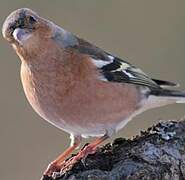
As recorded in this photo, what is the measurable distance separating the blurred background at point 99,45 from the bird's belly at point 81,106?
3.11 meters

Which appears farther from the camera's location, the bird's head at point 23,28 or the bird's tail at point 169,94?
the bird's tail at point 169,94

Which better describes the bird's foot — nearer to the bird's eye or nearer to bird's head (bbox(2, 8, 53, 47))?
bird's head (bbox(2, 8, 53, 47))

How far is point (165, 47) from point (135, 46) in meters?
0.42

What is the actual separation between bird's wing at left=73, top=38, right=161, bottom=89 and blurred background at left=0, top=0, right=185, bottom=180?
2.71 meters

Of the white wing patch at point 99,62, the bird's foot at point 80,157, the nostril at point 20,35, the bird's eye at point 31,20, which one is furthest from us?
the white wing patch at point 99,62

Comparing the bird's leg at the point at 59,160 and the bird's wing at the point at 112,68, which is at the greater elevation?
the bird's wing at the point at 112,68

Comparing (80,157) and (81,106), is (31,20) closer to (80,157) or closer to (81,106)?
(81,106)

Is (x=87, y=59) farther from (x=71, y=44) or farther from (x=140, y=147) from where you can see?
(x=140, y=147)

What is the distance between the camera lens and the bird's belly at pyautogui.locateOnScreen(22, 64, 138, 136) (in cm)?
544

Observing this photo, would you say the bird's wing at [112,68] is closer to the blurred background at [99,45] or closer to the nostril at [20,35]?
the nostril at [20,35]

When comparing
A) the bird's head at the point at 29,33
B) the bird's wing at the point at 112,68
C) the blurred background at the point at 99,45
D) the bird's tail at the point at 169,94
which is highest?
the bird's head at the point at 29,33

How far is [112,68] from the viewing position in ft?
19.7

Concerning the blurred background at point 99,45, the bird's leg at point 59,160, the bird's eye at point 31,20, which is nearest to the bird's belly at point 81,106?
the bird's leg at point 59,160

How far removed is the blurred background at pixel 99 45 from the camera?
9.39 metres
